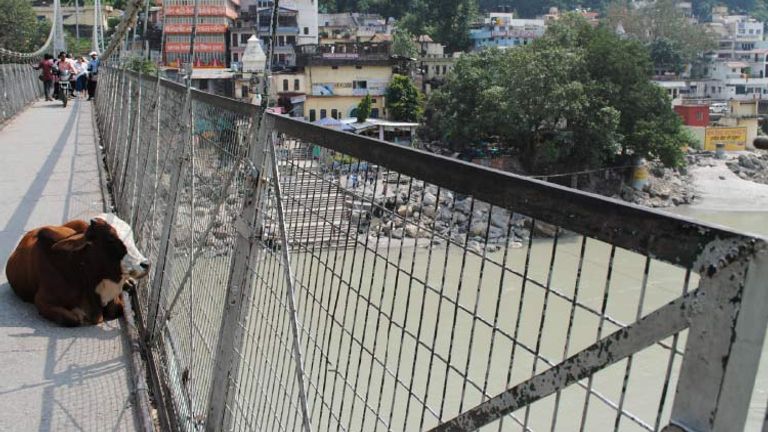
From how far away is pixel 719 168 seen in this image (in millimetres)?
42750

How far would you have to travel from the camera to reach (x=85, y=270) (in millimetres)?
4422

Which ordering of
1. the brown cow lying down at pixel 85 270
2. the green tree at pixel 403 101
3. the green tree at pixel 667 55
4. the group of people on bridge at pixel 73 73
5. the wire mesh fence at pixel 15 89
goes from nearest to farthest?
1. the brown cow lying down at pixel 85 270
2. the wire mesh fence at pixel 15 89
3. the group of people on bridge at pixel 73 73
4. the green tree at pixel 403 101
5. the green tree at pixel 667 55

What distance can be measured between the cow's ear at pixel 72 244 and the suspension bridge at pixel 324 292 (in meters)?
0.40

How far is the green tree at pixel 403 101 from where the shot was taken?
43125 millimetres

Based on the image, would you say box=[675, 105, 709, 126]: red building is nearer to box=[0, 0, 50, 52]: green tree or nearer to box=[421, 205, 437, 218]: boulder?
box=[0, 0, 50, 52]: green tree

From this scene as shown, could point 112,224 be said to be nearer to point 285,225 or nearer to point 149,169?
point 149,169

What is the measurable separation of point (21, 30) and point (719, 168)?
33006mm

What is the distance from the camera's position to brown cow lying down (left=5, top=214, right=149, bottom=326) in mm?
4367

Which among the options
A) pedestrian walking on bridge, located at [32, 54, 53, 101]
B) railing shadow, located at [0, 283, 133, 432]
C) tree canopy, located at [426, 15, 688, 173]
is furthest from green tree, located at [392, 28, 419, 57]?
railing shadow, located at [0, 283, 133, 432]

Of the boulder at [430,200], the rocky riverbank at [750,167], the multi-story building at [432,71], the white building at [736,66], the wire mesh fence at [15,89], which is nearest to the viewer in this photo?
the boulder at [430,200]

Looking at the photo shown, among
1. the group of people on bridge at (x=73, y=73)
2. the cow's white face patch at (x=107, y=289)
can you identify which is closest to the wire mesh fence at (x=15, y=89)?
the group of people on bridge at (x=73, y=73)

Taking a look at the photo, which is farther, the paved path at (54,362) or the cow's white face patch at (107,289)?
the cow's white face patch at (107,289)

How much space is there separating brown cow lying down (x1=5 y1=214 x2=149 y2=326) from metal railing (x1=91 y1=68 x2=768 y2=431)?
0.23m

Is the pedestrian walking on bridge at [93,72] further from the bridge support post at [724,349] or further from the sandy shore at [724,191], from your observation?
the sandy shore at [724,191]
